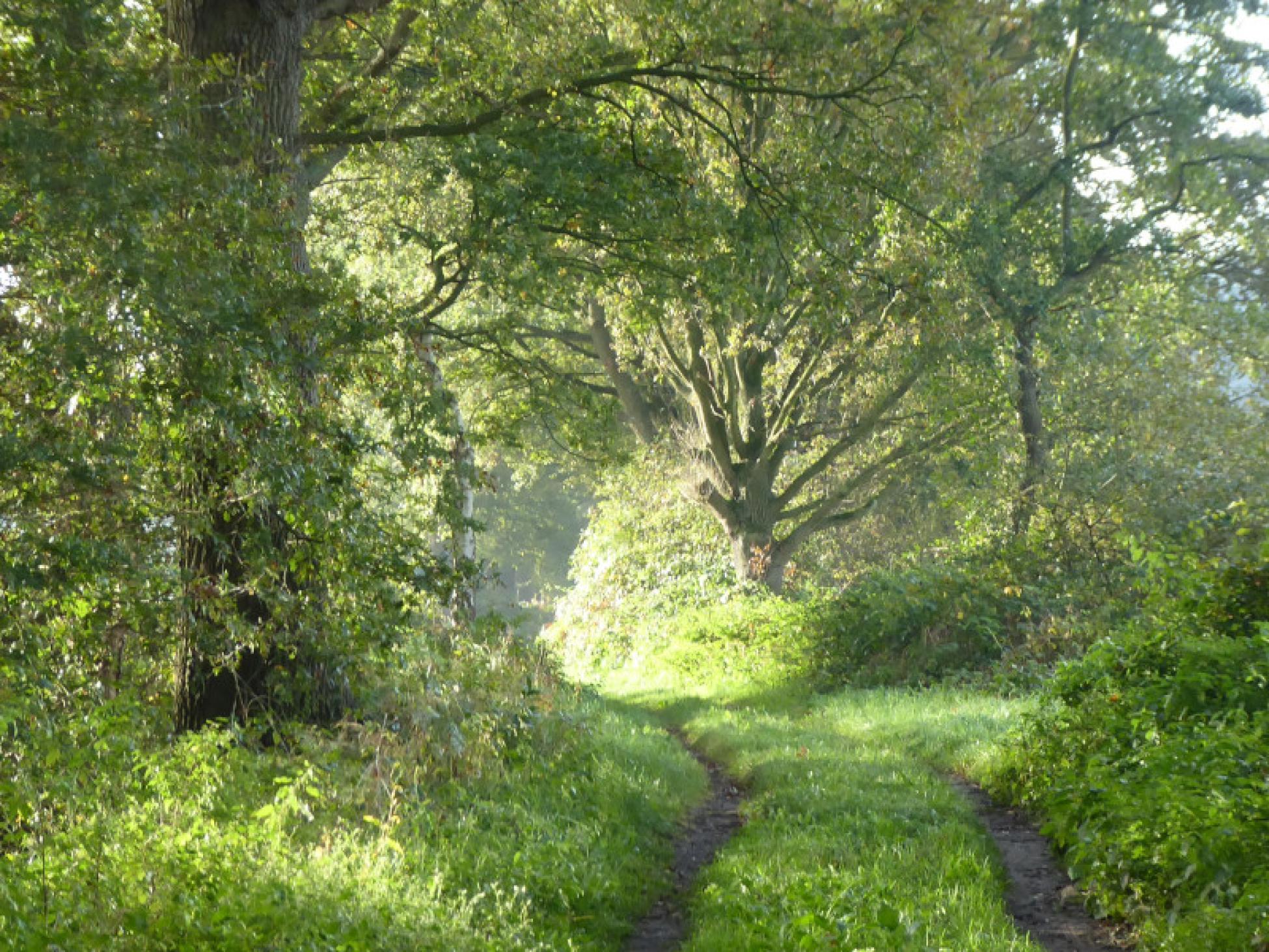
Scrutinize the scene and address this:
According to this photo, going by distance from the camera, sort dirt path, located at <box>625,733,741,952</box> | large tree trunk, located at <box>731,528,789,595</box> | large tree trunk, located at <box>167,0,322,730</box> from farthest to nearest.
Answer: large tree trunk, located at <box>731,528,789,595</box> < large tree trunk, located at <box>167,0,322,730</box> < dirt path, located at <box>625,733,741,952</box>

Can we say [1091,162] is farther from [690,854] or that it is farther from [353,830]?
[353,830]

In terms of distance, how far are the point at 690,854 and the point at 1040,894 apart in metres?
2.76

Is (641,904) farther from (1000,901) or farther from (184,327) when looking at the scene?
(184,327)

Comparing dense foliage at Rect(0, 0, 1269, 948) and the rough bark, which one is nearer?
dense foliage at Rect(0, 0, 1269, 948)

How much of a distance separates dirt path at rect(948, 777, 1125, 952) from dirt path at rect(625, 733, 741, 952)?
2.16 m

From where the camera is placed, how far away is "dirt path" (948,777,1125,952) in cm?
671

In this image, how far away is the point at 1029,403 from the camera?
22.0 meters

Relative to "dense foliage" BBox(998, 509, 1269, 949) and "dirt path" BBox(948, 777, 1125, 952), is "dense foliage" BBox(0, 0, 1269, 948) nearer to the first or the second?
"dense foliage" BBox(998, 509, 1269, 949)

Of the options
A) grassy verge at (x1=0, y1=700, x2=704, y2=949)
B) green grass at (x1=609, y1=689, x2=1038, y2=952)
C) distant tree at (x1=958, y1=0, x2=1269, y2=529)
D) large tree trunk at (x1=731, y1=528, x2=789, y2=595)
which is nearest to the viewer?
grassy verge at (x1=0, y1=700, x2=704, y2=949)

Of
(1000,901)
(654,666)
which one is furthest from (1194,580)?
(654,666)

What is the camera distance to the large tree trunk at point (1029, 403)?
21.2 m

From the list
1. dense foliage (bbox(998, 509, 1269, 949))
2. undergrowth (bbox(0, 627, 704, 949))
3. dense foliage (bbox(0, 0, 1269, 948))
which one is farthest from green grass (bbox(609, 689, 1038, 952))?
undergrowth (bbox(0, 627, 704, 949))

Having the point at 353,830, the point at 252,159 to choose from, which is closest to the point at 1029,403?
the point at 252,159

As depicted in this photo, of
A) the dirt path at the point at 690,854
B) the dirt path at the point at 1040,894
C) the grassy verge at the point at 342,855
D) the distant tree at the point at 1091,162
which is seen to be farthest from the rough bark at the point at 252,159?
the distant tree at the point at 1091,162
